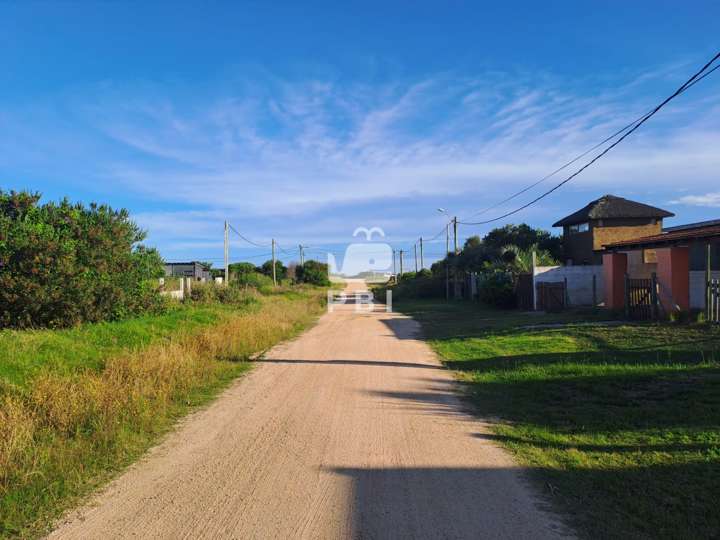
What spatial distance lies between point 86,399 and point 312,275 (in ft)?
239

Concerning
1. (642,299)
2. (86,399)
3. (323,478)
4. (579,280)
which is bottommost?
(323,478)

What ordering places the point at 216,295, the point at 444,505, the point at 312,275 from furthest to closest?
the point at 312,275 → the point at 216,295 → the point at 444,505

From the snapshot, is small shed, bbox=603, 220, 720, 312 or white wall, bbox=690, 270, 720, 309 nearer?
small shed, bbox=603, 220, 720, 312

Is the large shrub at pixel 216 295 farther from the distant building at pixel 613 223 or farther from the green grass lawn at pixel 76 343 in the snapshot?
the distant building at pixel 613 223

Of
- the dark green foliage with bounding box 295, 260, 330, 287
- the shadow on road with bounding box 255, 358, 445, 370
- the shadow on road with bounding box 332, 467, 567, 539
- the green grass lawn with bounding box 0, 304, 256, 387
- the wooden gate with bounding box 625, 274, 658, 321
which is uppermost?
the dark green foliage with bounding box 295, 260, 330, 287

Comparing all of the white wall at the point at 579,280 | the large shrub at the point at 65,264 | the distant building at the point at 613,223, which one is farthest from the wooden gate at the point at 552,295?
the large shrub at the point at 65,264

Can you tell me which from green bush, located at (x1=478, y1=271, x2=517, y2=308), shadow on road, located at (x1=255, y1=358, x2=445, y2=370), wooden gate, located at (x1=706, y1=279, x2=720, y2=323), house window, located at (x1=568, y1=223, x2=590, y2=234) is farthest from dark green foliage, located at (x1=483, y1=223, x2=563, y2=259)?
shadow on road, located at (x1=255, y1=358, x2=445, y2=370)

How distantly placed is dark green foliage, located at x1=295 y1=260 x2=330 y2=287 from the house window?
4533 cm

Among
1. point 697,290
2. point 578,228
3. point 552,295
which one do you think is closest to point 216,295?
point 552,295

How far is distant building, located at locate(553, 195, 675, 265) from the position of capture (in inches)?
1351

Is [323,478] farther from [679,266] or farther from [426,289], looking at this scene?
[426,289]

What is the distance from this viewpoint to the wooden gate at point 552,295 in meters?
25.4

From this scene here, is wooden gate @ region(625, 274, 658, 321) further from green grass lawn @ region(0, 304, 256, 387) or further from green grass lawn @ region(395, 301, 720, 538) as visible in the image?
green grass lawn @ region(0, 304, 256, 387)

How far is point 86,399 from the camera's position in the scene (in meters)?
7.45
